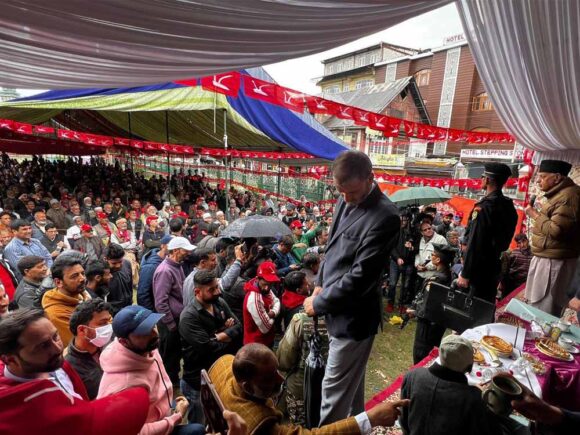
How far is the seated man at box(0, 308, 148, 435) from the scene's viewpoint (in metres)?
1.18

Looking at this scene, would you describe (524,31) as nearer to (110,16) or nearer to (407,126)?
(110,16)

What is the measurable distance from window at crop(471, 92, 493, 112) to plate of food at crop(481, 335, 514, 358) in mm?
28361

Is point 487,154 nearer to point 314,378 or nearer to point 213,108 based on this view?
point 213,108

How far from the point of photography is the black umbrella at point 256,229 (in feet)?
14.2

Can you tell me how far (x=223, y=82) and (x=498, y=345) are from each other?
459cm

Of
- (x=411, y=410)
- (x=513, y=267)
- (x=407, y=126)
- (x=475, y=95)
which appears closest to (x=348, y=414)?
(x=411, y=410)

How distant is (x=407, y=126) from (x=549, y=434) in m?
7.24

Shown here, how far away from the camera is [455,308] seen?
2.90 meters

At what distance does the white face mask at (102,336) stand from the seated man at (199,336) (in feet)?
2.15

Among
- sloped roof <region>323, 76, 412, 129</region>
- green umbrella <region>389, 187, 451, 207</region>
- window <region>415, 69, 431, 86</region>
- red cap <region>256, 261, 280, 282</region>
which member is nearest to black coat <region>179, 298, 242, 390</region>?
red cap <region>256, 261, 280, 282</region>

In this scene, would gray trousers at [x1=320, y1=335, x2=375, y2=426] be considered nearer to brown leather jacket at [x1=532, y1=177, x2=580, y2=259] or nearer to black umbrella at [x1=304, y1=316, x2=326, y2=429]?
black umbrella at [x1=304, y1=316, x2=326, y2=429]

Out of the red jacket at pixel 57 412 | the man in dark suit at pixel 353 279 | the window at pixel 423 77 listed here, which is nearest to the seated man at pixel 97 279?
the red jacket at pixel 57 412

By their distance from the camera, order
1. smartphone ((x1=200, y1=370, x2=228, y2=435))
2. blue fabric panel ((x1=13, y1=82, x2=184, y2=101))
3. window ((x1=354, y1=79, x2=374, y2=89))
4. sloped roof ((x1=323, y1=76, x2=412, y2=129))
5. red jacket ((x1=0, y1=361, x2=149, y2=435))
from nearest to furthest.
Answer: red jacket ((x1=0, y1=361, x2=149, y2=435))
smartphone ((x1=200, y1=370, x2=228, y2=435))
blue fabric panel ((x1=13, y1=82, x2=184, y2=101))
sloped roof ((x1=323, y1=76, x2=412, y2=129))
window ((x1=354, y1=79, x2=374, y2=89))

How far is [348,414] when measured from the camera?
2.13 m
